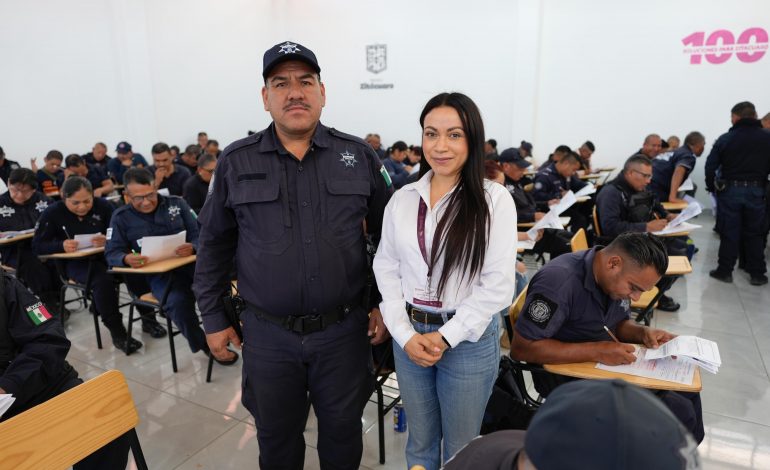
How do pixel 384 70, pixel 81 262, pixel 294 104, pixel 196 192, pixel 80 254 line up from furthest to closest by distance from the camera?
pixel 384 70 < pixel 196 192 < pixel 81 262 < pixel 80 254 < pixel 294 104

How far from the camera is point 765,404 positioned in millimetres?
2506

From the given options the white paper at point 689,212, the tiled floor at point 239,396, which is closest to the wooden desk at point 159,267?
the tiled floor at point 239,396

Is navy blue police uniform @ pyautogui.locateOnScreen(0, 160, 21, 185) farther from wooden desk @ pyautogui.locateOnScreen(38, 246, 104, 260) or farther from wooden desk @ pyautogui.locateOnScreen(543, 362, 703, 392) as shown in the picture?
wooden desk @ pyautogui.locateOnScreen(543, 362, 703, 392)

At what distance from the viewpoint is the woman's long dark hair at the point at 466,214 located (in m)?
1.31

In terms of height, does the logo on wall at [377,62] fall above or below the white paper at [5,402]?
above

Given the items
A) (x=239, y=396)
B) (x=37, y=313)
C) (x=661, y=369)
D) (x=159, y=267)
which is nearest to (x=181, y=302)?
(x=159, y=267)

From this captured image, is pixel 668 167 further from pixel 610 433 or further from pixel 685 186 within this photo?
pixel 610 433

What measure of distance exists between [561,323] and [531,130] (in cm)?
806

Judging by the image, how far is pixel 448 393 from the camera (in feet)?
4.61

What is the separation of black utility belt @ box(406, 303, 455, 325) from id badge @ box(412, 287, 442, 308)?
0.03 meters

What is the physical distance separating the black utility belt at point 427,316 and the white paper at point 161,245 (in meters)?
2.15

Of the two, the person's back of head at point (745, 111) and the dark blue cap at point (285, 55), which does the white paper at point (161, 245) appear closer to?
the dark blue cap at point (285, 55)

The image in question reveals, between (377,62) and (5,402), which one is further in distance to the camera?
(377,62)

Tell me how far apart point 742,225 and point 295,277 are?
15.9 ft
